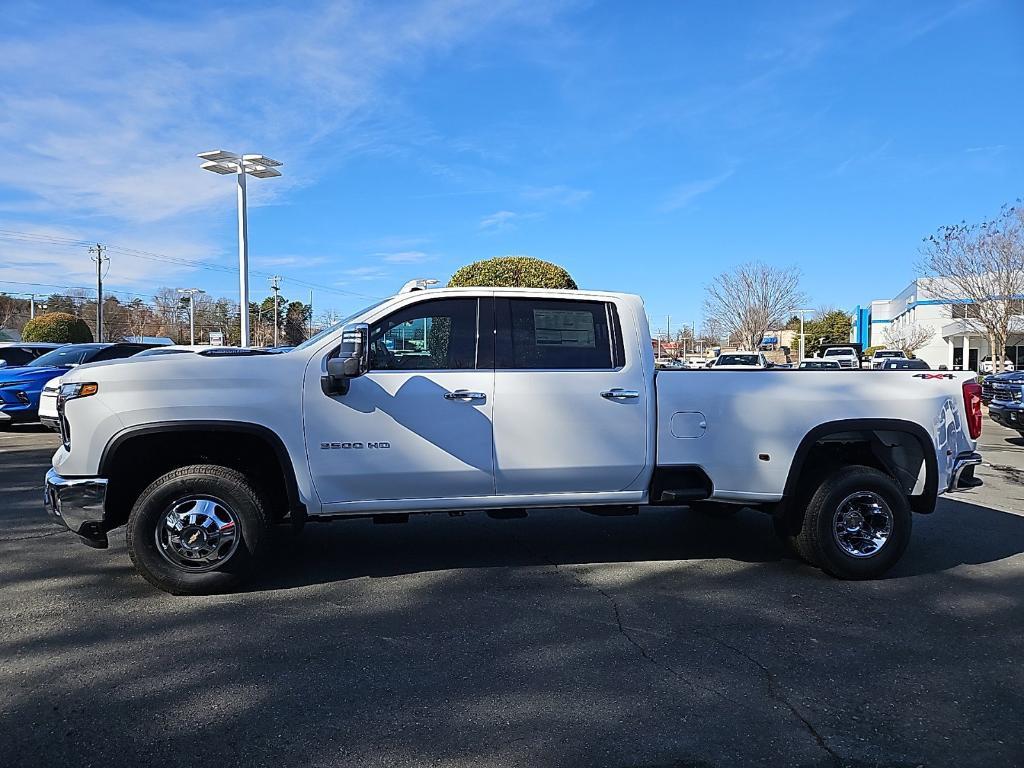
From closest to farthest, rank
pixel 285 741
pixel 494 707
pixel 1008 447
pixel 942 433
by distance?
1. pixel 285 741
2. pixel 494 707
3. pixel 942 433
4. pixel 1008 447

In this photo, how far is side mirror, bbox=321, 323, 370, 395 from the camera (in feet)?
15.0

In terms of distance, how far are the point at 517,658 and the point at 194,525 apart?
2218 mm

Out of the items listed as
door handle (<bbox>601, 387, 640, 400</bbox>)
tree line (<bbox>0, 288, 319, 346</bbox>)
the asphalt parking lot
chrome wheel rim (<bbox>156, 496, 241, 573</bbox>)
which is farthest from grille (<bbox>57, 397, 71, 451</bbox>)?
tree line (<bbox>0, 288, 319, 346</bbox>)

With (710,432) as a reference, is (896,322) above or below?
above

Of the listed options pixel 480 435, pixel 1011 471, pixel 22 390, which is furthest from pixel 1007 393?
pixel 22 390

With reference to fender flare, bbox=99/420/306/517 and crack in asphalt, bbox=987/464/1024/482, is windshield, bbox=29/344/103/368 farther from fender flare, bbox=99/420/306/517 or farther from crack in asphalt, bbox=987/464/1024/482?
crack in asphalt, bbox=987/464/1024/482

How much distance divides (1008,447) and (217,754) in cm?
1383

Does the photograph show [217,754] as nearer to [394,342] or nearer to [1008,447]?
[394,342]

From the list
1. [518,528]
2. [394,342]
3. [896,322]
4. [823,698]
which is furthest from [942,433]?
[896,322]

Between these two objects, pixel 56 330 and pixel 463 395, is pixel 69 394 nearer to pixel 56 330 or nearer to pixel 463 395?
pixel 463 395

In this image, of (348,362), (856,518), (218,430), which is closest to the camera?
(348,362)

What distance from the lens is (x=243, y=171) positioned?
21906 millimetres

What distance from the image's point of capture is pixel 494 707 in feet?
→ 11.1

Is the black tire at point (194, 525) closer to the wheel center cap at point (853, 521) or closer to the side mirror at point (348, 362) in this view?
the side mirror at point (348, 362)
